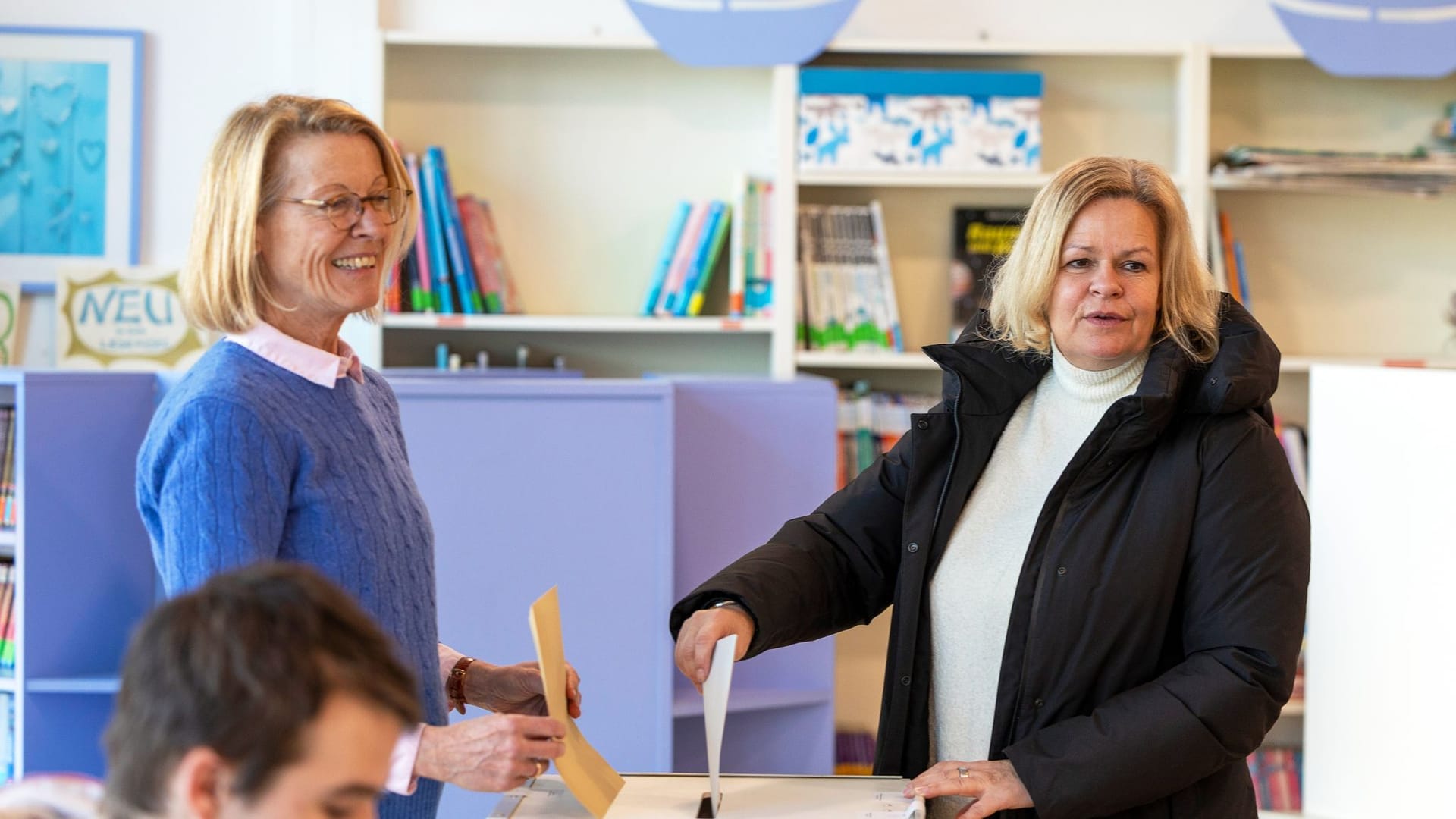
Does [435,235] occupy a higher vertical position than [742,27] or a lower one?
lower

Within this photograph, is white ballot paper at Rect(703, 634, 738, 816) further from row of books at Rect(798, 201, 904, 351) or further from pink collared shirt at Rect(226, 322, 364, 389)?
row of books at Rect(798, 201, 904, 351)

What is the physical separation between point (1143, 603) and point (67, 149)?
3.25 metres

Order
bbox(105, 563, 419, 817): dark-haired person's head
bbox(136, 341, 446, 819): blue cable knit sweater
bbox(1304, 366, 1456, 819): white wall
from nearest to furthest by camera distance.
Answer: bbox(105, 563, 419, 817): dark-haired person's head, bbox(136, 341, 446, 819): blue cable knit sweater, bbox(1304, 366, 1456, 819): white wall

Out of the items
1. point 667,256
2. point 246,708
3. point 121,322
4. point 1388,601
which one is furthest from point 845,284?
point 246,708

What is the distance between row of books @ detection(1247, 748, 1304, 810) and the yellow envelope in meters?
2.82

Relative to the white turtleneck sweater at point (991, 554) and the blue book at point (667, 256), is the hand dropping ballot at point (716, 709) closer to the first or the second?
the white turtleneck sweater at point (991, 554)

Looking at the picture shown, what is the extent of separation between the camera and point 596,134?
378 centimetres

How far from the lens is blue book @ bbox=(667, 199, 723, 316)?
3611 millimetres

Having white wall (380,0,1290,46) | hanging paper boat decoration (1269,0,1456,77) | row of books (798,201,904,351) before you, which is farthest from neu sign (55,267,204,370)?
hanging paper boat decoration (1269,0,1456,77)

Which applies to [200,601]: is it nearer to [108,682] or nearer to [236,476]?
[236,476]

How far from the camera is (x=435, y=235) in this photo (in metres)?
3.48

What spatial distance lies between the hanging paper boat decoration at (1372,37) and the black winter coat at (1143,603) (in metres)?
2.25

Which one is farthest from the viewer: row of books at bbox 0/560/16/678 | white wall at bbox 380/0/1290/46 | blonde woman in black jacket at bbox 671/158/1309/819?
white wall at bbox 380/0/1290/46

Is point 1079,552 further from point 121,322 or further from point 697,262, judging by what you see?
point 121,322
